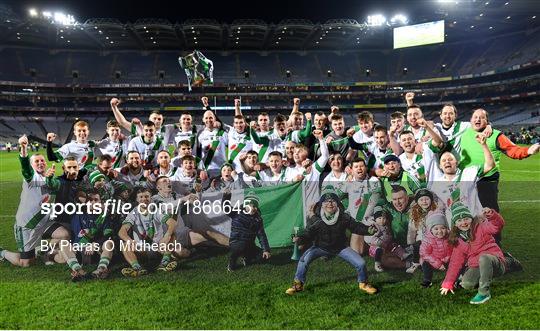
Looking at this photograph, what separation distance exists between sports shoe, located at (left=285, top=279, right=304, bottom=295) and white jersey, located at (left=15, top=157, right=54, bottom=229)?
137 inches

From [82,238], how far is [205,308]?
2.07 metres

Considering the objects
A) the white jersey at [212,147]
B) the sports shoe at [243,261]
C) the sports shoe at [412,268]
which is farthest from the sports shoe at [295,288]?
the white jersey at [212,147]

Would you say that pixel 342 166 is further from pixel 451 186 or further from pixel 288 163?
pixel 451 186

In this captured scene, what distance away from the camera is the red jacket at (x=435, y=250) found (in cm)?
457

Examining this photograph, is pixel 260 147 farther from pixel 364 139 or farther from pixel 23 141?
pixel 23 141

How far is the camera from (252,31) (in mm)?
46719

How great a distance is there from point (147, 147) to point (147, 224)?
3.45m

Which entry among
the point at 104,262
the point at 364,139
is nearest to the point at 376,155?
the point at 364,139

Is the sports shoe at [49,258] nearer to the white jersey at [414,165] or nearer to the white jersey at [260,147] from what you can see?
the white jersey at [260,147]

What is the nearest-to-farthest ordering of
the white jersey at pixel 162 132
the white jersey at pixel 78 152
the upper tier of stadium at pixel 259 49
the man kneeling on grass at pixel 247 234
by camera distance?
the man kneeling on grass at pixel 247 234
the white jersey at pixel 78 152
the white jersey at pixel 162 132
the upper tier of stadium at pixel 259 49

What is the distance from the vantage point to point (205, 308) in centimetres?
417

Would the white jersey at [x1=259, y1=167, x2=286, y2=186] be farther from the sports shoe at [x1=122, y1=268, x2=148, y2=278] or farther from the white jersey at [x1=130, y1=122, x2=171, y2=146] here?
the white jersey at [x1=130, y1=122, x2=171, y2=146]

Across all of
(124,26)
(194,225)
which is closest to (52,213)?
(194,225)

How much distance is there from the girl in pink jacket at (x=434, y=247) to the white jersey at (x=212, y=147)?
460cm
